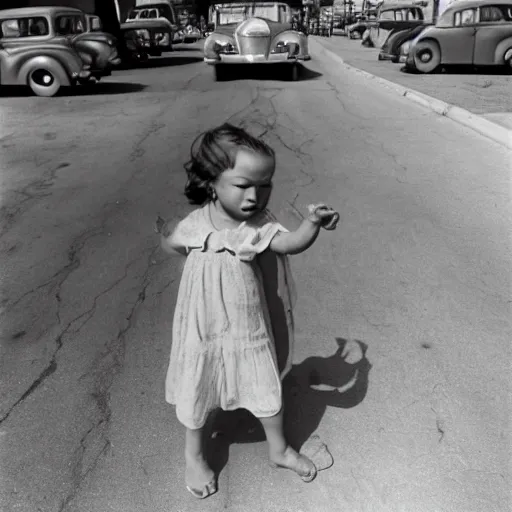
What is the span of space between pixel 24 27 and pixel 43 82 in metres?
1.20

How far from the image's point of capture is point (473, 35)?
12953 millimetres

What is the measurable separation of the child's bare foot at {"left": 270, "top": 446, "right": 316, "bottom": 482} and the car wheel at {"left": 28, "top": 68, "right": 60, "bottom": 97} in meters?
11.3

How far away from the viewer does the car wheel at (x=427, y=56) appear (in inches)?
529

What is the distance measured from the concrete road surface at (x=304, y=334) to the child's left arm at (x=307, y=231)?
164 mm

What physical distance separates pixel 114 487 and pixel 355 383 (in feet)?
3.59

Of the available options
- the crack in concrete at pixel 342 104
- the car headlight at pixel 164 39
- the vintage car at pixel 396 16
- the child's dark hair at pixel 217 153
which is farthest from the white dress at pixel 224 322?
the car headlight at pixel 164 39

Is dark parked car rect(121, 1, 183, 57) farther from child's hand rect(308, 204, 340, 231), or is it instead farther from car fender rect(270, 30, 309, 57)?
child's hand rect(308, 204, 340, 231)

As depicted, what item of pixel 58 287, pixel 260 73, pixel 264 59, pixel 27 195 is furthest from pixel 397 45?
pixel 58 287

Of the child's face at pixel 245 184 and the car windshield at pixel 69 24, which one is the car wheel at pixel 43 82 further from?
the child's face at pixel 245 184

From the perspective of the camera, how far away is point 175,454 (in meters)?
2.16

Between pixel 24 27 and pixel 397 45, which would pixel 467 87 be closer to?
pixel 397 45

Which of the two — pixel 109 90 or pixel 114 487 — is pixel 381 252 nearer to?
pixel 114 487

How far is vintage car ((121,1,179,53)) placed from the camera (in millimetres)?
20962

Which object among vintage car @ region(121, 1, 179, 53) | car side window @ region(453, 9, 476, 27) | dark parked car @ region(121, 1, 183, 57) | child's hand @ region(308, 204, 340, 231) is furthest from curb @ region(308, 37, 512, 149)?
vintage car @ region(121, 1, 179, 53)
